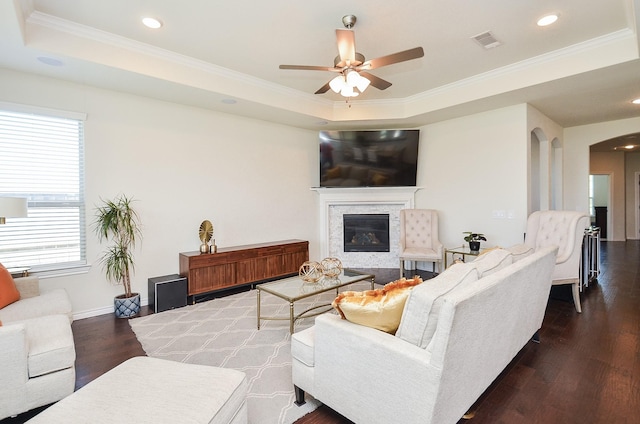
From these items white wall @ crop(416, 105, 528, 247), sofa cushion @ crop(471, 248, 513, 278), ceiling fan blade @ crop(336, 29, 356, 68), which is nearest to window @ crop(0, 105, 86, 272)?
ceiling fan blade @ crop(336, 29, 356, 68)

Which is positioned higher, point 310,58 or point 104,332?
point 310,58

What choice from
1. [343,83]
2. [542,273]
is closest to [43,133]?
[343,83]

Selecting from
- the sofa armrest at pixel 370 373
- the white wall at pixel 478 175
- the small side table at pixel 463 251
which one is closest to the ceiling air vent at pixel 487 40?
the white wall at pixel 478 175

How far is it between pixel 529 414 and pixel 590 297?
3.17m

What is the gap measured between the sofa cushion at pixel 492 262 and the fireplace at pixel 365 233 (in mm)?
3959

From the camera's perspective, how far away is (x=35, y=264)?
3.53 m

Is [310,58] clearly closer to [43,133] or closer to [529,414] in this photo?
[43,133]

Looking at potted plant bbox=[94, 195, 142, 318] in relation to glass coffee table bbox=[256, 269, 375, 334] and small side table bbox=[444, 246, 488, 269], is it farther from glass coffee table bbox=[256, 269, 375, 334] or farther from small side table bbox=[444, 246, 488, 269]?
small side table bbox=[444, 246, 488, 269]

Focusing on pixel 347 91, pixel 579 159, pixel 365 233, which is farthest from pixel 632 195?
pixel 347 91

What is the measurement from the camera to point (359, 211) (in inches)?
252

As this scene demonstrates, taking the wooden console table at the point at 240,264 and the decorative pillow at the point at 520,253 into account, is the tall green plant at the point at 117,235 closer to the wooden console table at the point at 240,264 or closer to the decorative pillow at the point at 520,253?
the wooden console table at the point at 240,264

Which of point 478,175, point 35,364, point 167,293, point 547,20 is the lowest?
point 167,293

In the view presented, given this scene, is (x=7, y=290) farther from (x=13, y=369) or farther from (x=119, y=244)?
(x=13, y=369)

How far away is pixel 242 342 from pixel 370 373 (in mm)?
1776
